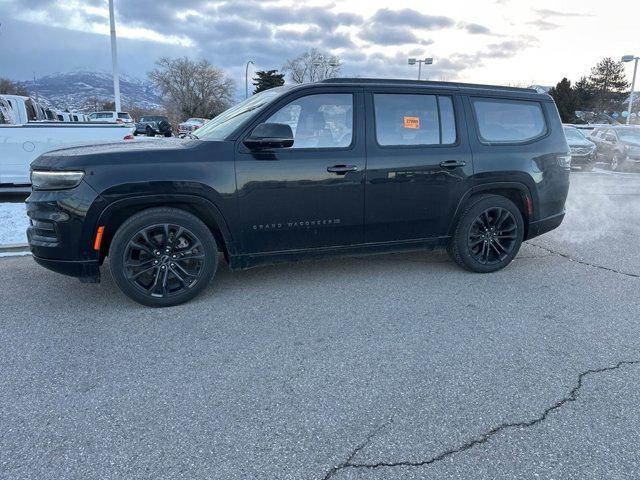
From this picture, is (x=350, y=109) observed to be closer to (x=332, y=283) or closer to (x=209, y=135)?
(x=209, y=135)

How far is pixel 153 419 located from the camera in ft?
8.46

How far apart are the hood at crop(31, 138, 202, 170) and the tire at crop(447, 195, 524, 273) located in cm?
277

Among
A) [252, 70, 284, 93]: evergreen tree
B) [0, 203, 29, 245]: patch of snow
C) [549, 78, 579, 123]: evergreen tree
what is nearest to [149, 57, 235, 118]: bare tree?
[252, 70, 284, 93]: evergreen tree

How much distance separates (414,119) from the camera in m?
4.61

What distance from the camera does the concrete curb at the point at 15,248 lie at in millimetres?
5742

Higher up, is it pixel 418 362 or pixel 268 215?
pixel 268 215

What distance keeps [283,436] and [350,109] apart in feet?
9.70

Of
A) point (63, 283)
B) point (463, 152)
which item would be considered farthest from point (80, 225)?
point (463, 152)

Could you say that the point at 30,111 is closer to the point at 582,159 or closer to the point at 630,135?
the point at 582,159

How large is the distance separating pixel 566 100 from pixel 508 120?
5159 centimetres

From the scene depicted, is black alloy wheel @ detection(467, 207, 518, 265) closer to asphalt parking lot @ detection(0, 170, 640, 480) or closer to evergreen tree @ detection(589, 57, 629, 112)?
asphalt parking lot @ detection(0, 170, 640, 480)

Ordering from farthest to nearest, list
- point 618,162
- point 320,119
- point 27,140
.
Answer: point 618,162 < point 27,140 < point 320,119

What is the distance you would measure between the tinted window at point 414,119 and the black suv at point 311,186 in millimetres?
13

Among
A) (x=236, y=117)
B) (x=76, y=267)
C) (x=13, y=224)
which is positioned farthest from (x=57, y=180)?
(x=13, y=224)
